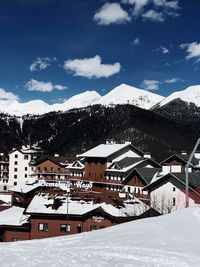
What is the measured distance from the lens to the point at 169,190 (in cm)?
5369

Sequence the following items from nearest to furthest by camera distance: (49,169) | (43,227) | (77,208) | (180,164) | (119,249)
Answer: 1. (119,249)
2. (43,227)
3. (77,208)
4. (180,164)
5. (49,169)

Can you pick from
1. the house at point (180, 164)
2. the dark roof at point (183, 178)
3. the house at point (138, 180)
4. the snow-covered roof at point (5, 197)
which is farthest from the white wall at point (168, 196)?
the snow-covered roof at point (5, 197)

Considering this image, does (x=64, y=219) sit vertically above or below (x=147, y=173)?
below

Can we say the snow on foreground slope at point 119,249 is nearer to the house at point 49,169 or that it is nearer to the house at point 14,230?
the house at point 14,230

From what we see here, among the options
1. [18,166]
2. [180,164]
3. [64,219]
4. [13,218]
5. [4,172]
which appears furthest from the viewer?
[4,172]

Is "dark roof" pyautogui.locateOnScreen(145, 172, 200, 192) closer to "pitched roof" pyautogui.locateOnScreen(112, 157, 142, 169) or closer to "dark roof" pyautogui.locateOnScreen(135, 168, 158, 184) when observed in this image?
"dark roof" pyautogui.locateOnScreen(135, 168, 158, 184)

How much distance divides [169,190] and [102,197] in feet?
34.3

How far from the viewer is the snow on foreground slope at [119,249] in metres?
13.8

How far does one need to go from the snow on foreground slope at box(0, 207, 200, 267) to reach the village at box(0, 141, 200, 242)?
18.1 metres

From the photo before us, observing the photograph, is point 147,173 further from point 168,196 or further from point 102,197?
point 102,197

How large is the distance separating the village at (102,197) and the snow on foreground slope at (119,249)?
18054 millimetres

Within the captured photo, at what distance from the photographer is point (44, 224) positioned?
4159cm

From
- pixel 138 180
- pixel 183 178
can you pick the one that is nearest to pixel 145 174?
pixel 138 180

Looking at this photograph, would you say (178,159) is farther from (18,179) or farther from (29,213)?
(18,179)
